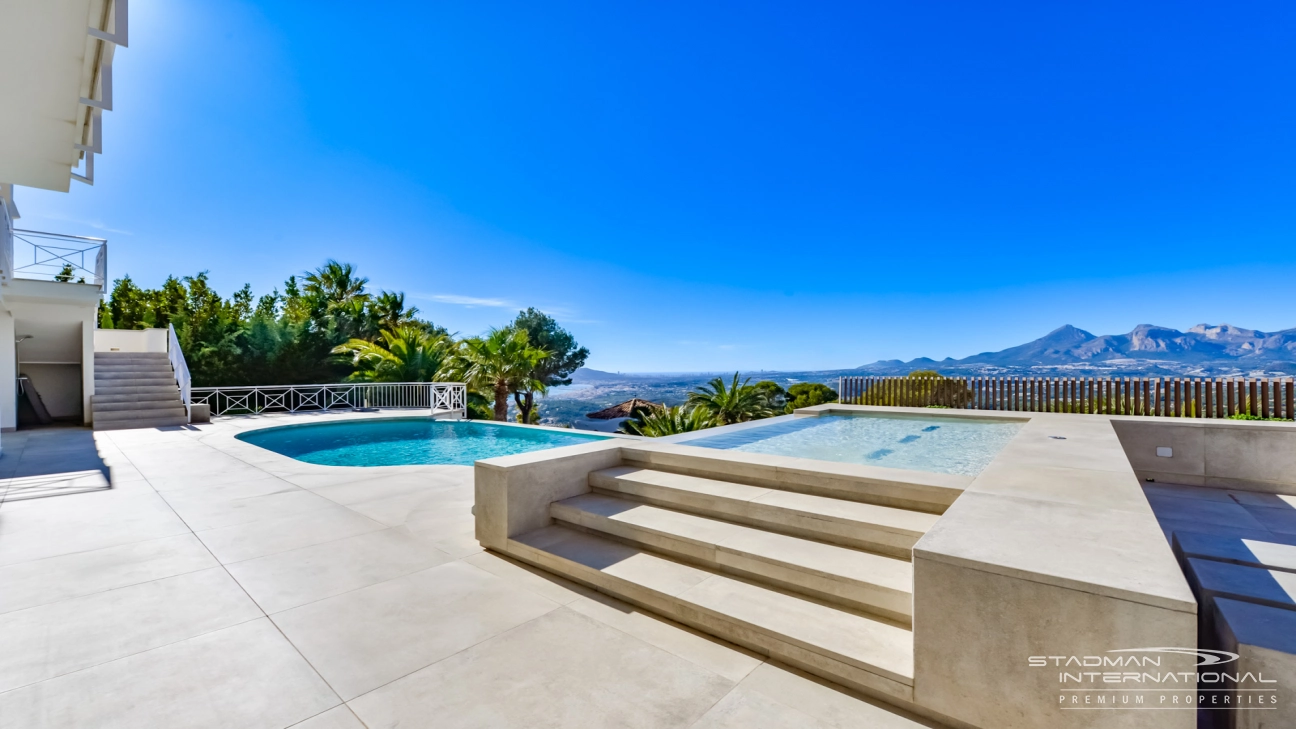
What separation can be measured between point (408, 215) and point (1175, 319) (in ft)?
140

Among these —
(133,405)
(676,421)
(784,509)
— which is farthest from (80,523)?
(133,405)

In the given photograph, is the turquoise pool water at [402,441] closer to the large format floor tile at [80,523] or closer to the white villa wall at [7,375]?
the large format floor tile at [80,523]

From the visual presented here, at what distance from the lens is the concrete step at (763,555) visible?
7.47 ft

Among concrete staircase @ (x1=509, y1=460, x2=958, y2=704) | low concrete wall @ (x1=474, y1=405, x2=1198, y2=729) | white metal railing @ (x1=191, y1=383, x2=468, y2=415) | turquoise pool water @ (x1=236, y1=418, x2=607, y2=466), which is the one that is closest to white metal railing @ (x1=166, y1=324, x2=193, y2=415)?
white metal railing @ (x1=191, y1=383, x2=468, y2=415)

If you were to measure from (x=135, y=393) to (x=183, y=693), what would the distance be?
1426cm

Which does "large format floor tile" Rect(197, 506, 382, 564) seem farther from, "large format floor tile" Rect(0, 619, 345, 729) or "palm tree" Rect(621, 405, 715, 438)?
"palm tree" Rect(621, 405, 715, 438)

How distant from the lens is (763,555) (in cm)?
262

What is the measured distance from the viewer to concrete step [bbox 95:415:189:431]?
34.2 ft

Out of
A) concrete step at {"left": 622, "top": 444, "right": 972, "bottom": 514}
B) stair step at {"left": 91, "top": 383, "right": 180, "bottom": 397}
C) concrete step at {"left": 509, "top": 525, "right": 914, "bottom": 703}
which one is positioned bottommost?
concrete step at {"left": 509, "top": 525, "right": 914, "bottom": 703}

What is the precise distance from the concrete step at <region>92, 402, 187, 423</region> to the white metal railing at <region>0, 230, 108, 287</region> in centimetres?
282

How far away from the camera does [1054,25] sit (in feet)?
37.3

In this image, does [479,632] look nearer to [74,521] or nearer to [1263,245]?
[74,521]

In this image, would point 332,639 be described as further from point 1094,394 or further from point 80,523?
point 1094,394

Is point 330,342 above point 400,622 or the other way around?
above
